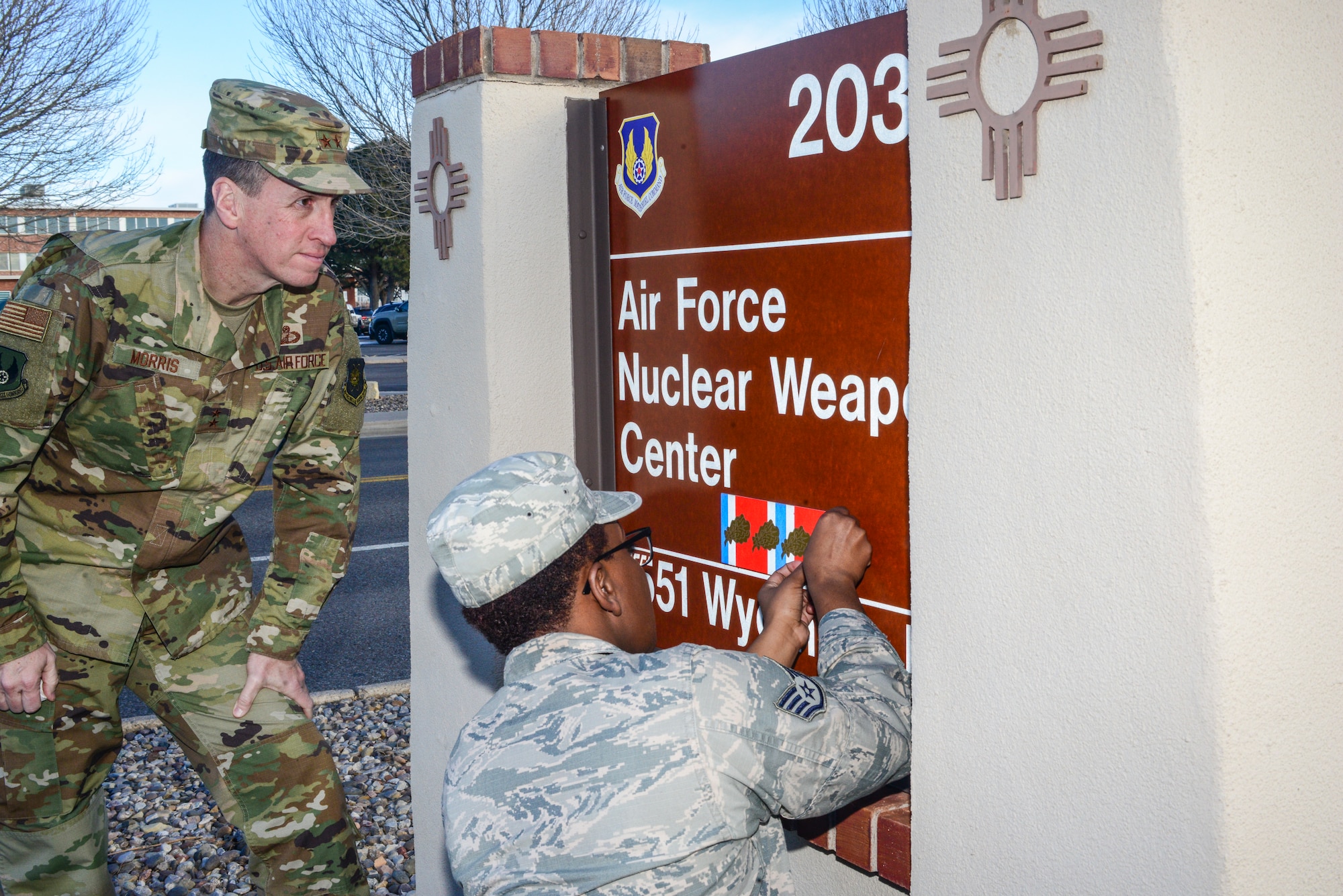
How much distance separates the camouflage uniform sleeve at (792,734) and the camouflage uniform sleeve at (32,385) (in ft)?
5.26

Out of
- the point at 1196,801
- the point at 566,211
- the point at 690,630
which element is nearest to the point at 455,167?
the point at 566,211

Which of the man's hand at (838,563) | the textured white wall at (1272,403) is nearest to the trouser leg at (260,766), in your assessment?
the man's hand at (838,563)

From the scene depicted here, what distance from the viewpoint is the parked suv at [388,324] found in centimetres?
3847

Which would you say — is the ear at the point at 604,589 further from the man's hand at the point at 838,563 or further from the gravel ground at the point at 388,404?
the gravel ground at the point at 388,404

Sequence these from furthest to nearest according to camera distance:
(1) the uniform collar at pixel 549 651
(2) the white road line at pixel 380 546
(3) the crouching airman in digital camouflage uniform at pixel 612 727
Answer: (2) the white road line at pixel 380 546, (1) the uniform collar at pixel 549 651, (3) the crouching airman in digital camouflage uniform at pixel 612 727

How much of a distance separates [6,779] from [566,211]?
6.07ft

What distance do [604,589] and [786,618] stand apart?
469 mm

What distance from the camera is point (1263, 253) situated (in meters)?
1.51

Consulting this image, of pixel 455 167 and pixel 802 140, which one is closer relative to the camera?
pixel 802 140

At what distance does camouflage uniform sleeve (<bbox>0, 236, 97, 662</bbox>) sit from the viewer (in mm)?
2475

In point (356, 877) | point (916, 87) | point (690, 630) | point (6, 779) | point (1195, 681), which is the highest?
point (916, 87)

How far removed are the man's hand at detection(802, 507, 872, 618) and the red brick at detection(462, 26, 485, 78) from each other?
1523mm

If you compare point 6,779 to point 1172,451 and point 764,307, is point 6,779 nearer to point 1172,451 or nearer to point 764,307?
point 764,307

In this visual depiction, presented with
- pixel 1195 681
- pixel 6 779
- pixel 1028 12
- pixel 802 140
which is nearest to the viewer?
pixel 1195 681
